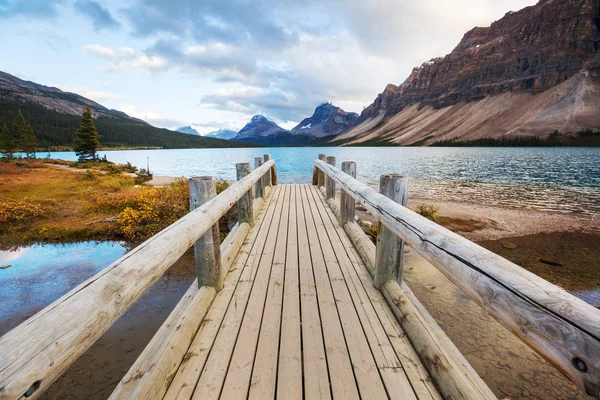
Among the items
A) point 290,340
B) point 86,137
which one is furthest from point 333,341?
point 86,137

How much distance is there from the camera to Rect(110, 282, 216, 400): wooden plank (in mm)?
1737

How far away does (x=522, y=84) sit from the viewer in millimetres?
129125

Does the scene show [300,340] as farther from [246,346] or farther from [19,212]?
[19,212]

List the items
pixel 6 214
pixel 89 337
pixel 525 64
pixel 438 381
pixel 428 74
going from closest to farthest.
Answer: pixel 89 337 < pixel 438 381 < pixel 6 214 < pixel 525 64 < pixel 428 74

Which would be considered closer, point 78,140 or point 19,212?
point 19,212

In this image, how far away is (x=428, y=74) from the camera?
650 feet

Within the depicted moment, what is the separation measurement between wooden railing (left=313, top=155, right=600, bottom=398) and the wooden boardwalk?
7.7 inches

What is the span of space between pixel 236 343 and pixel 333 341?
2.72 ft

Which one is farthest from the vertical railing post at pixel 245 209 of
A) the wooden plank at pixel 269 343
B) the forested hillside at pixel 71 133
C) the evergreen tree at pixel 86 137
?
the forested hillside at pixel 71 133

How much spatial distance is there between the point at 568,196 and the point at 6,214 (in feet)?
84.3

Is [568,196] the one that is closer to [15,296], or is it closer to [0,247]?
[15,296]

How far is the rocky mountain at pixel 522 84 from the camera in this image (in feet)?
323

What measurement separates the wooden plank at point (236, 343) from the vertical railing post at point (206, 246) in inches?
13.5

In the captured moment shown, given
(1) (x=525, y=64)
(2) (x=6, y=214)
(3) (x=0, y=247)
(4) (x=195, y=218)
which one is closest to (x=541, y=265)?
(4) (x=195, y=218)
